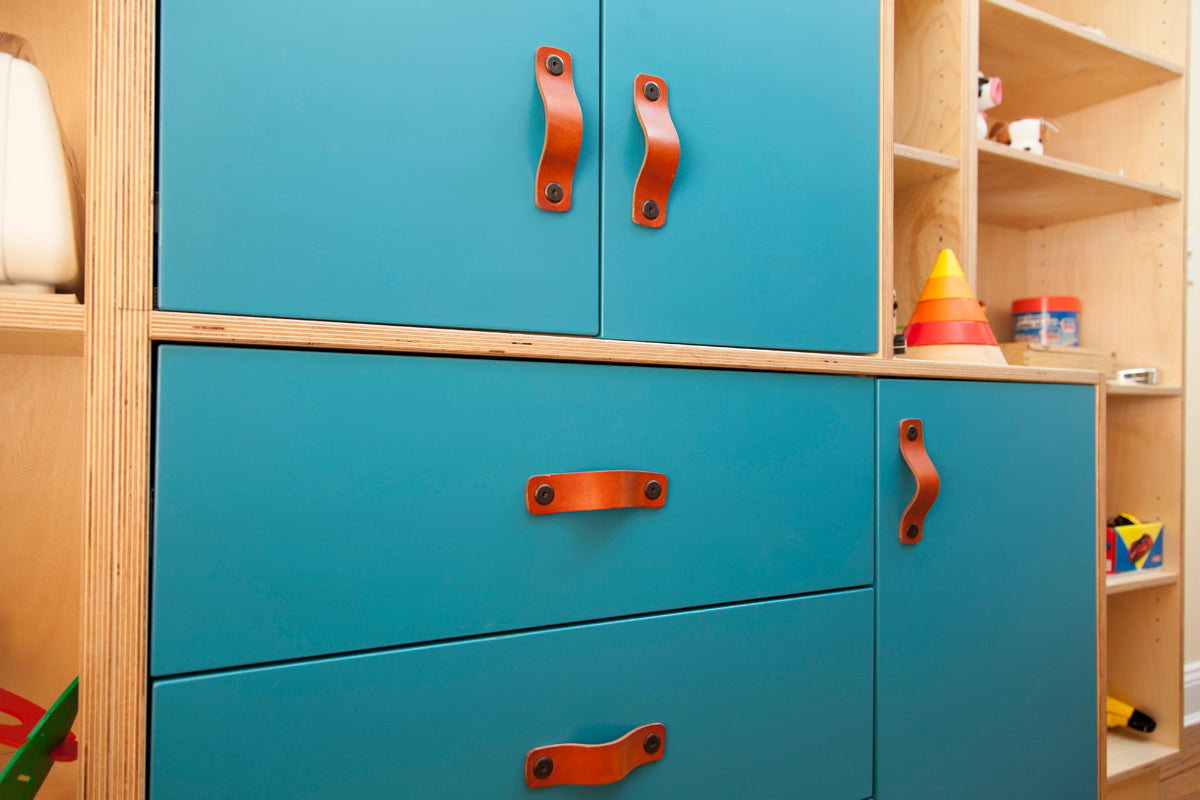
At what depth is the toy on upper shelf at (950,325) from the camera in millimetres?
899

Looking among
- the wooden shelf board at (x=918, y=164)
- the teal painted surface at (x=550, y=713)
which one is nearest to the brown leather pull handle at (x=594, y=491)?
the teal painted surface at (x=550, y=713)

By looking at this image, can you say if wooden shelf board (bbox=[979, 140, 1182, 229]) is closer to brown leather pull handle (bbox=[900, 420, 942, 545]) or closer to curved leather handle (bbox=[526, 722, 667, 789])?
brown leather pull handle (bbox=[900, 420, 942, 545])

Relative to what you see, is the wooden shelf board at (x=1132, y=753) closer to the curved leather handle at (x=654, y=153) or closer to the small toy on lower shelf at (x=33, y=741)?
the curved leather handle at (x=654, y=153)

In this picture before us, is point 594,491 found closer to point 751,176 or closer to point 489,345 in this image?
point 489,345

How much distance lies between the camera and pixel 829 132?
720 millimetres

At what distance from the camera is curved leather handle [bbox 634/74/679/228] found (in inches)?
23.5

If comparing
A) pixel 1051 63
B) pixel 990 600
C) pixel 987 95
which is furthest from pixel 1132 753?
pixel 1051 63

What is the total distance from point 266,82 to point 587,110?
271mm

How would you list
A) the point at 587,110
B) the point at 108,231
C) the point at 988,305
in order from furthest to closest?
the point at 988,305
the point at 587,110
the point at 108,231

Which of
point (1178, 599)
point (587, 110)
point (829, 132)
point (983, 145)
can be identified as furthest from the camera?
point (1178, 599)

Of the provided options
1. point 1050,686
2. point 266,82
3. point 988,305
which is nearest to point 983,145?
point 988,305

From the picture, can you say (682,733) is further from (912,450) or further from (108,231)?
(108,231)

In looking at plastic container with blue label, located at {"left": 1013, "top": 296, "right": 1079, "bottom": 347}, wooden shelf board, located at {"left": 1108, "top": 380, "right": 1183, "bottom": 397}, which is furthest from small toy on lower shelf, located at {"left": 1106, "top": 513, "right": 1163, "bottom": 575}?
plastic container with blue label, located at {"left": 1013, "top": 296, "right": 1079, "bottom": 347}

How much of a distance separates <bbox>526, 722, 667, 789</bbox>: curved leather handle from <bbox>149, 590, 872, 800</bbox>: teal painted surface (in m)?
0.01
